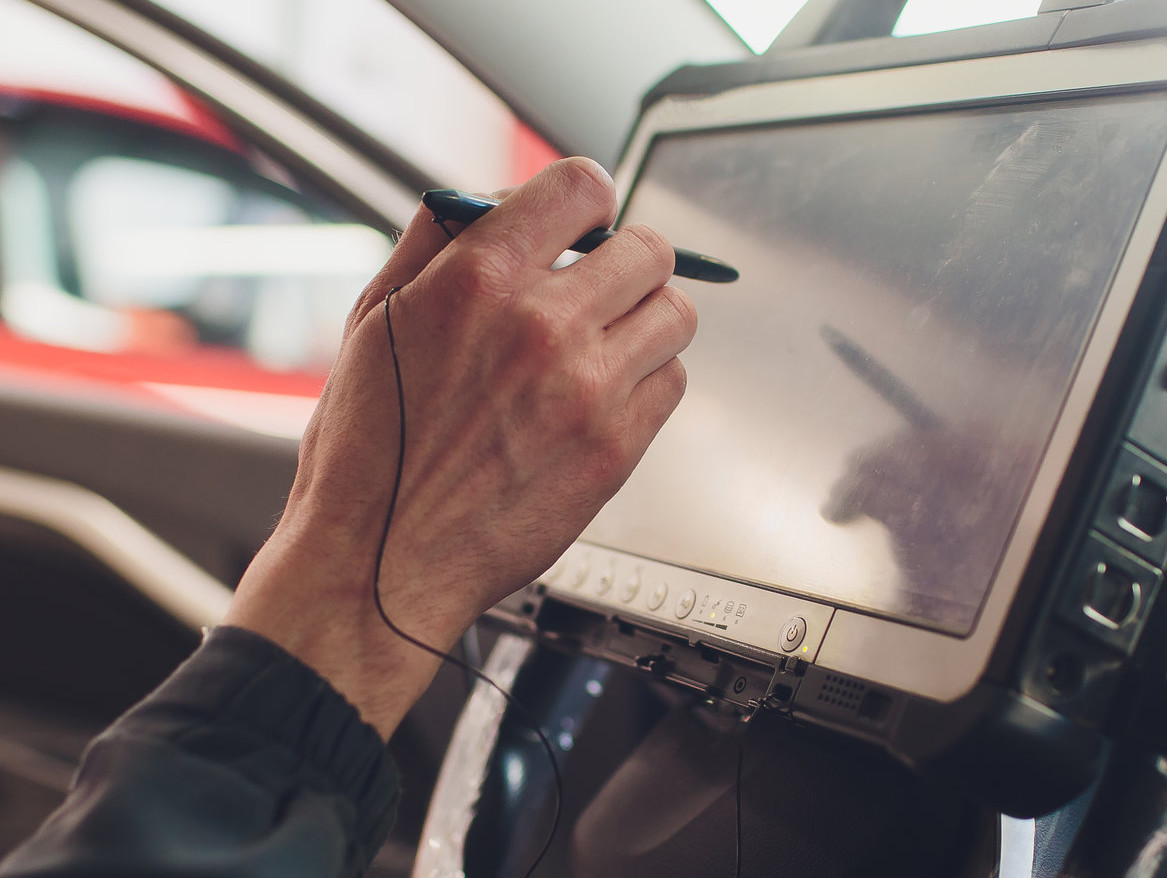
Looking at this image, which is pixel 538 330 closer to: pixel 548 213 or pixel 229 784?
pixel 548 213

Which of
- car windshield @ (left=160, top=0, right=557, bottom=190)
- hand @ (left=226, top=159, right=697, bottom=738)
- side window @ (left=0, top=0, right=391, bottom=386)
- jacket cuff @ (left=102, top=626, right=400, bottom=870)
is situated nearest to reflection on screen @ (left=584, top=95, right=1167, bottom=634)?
hand @ (left=226, top=159, right=697, bottom=738)

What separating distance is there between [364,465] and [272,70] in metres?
0.76

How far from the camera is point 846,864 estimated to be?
45 centimetres

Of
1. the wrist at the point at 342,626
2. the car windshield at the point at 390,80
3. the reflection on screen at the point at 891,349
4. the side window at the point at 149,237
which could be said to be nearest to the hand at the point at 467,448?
the wrist at the point at 342,626

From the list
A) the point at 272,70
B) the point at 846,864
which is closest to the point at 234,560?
the point at 272,70

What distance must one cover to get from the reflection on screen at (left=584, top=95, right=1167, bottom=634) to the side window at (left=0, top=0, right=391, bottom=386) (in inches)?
Result: 36.6

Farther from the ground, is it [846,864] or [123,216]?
[123,216]

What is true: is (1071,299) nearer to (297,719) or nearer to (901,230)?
(901,230)

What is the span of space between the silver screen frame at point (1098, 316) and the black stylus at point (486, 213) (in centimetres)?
16

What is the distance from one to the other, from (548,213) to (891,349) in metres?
0.20

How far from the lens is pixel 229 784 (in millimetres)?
359

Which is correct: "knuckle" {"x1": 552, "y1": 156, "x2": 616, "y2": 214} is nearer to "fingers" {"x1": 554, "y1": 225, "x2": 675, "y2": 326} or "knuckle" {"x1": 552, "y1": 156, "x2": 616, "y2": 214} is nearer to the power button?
"fingers" {"x1": 554, "y1": 225, "x2": 675, "y2": 326}

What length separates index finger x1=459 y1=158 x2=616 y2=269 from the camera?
441 millimetres

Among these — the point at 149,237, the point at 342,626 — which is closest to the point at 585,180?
the point at 342,626
